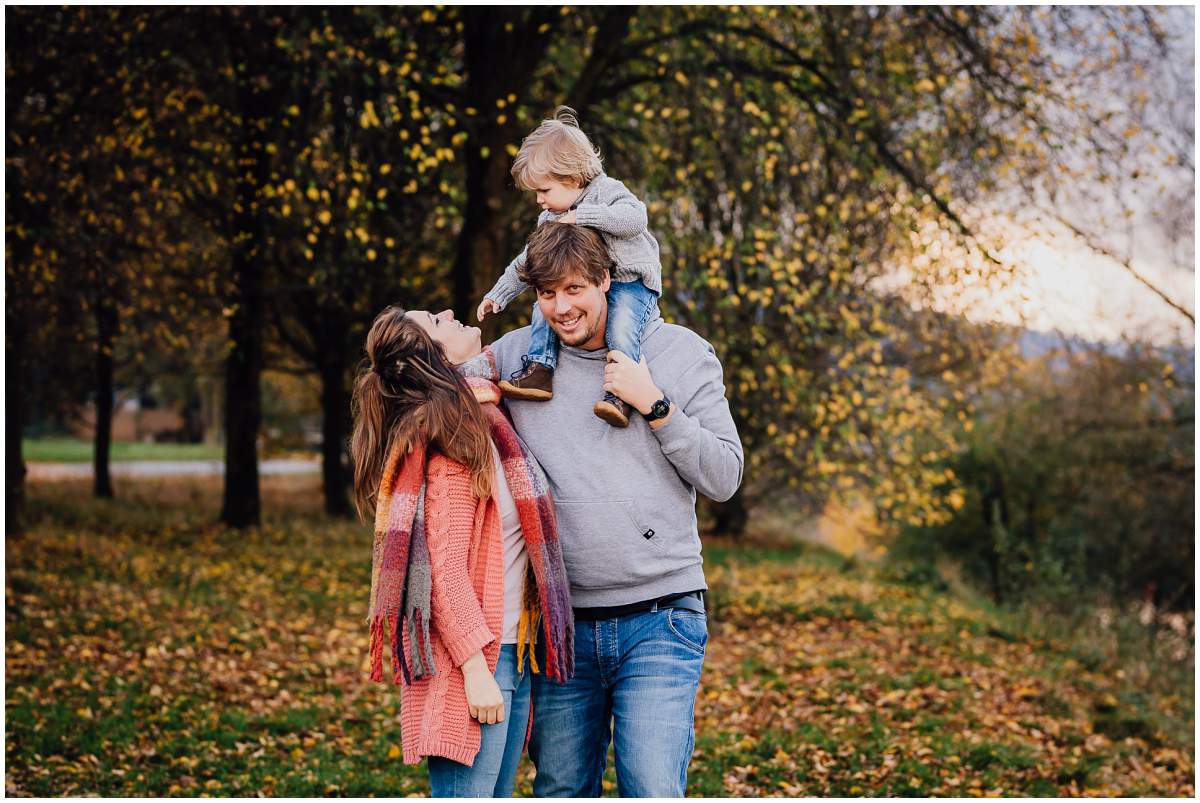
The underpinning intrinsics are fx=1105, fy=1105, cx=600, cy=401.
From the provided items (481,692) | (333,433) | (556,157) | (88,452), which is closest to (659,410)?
(481,692)

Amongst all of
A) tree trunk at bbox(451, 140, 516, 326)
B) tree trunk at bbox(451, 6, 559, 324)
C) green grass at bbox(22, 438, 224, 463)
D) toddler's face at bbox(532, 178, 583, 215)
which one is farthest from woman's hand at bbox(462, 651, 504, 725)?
green grass at bbox(22, 438, 224, 463)

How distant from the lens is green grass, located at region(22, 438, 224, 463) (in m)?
35.8

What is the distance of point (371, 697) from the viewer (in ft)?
26.3

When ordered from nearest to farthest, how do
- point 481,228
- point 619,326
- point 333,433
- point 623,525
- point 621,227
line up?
point 623,525
point 619,326
point 621,227
point 481,228
point 333,433

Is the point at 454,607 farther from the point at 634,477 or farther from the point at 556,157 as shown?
the point at 556,157

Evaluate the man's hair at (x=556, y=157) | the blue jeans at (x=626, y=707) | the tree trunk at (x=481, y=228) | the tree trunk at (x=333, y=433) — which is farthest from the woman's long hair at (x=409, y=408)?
the tree trunk at (x=333, y=433)

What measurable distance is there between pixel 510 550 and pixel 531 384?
0.46 metres

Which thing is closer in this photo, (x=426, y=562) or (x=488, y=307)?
(x=426, y=562)

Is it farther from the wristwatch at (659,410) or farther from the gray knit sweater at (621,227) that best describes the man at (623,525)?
the gray knit sweater at (621,227)

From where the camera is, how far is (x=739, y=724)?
7688 millimetres

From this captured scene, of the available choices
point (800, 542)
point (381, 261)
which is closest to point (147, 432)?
point (800, 542)

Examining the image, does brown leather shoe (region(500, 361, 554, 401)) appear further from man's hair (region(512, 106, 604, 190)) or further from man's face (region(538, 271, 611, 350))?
man's hair (region(512, 106, 604, 190))

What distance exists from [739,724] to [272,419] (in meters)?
27.3

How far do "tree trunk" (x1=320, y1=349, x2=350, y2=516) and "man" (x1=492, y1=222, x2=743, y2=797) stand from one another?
16.8 metres
